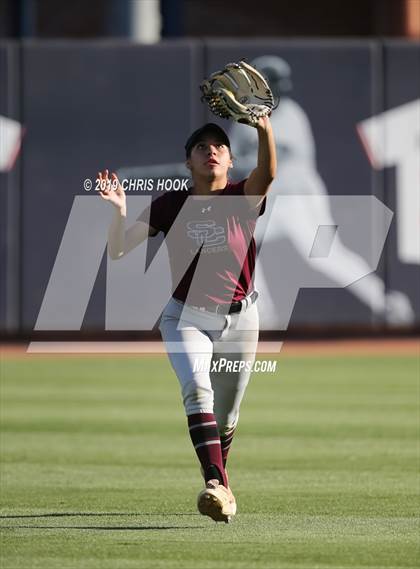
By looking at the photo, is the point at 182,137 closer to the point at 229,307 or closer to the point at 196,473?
the point at 196,473

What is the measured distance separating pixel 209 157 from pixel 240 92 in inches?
15.6

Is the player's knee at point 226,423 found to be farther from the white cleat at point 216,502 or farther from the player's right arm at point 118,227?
the player's right arm at point 118,227

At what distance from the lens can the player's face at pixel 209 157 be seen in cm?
805

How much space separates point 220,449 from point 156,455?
11.1ft

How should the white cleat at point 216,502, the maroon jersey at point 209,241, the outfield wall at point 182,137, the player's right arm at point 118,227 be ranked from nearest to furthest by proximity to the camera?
1. the white cleat at point 216,502
2. the player's right arm at point 118,227
3. the maroon jersey at point 209,241
4. the outfield wall at point 182,137

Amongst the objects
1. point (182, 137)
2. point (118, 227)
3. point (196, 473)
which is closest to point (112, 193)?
point (118, 227)

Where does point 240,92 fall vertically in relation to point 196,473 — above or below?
above

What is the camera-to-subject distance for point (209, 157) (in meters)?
8.05

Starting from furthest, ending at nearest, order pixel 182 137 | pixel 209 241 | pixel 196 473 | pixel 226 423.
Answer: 1. pixel 182 137
2. pixel 196 473
3. pixel 226 423
4. pixel 209 241

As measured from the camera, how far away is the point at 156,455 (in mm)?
11281

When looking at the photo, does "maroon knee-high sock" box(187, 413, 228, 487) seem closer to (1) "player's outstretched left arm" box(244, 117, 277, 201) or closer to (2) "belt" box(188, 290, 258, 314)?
(2) "belt" box(188, 290, 258, 314)

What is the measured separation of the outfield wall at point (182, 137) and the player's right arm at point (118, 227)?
42.3ft

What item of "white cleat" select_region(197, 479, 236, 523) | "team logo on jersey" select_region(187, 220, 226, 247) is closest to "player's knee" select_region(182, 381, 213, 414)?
"white cleat" select_region(197, 479, 236, 523)

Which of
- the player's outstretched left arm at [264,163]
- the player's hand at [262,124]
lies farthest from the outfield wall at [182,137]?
the player's hand at [262,124]
